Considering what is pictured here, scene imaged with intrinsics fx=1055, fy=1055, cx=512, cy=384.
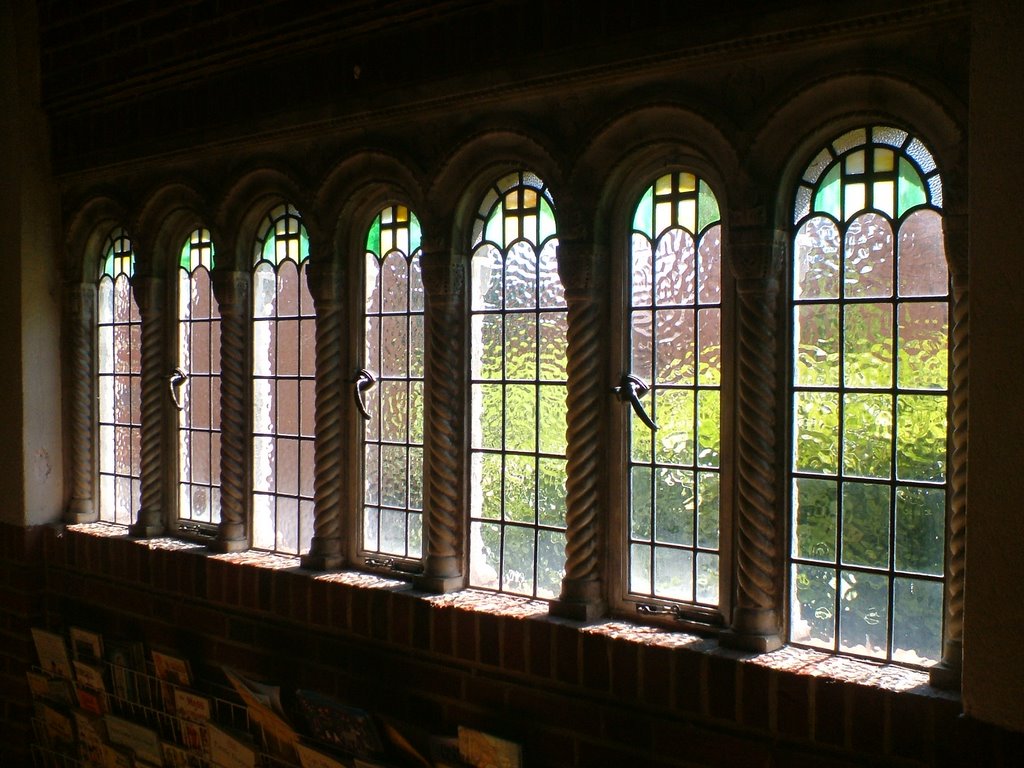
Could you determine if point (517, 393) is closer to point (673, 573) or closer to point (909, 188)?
point (673, 573)

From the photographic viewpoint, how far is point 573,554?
324 centimetres

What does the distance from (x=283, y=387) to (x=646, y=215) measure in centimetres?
180

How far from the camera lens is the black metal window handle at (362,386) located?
3.83 meters

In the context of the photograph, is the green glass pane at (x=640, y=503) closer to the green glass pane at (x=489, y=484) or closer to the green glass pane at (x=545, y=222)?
the green glass pane at (x=489, y=484)

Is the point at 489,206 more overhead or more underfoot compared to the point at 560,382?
more overhead

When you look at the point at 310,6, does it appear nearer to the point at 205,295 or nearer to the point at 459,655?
the point at 205,295

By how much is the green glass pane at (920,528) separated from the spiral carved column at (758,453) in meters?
0.32

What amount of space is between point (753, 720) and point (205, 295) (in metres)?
2.98

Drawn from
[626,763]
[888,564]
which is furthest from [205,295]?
[888,564]

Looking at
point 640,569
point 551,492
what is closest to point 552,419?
point 551,492

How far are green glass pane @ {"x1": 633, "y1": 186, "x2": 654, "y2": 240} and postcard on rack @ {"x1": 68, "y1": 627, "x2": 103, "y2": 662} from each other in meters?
2.96

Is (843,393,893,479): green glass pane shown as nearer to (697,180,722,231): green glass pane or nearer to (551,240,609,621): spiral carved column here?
(697,180,722,231): green glass pane

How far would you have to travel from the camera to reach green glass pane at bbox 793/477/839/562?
2822mm

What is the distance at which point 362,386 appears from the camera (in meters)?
3.84
